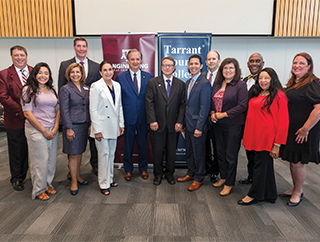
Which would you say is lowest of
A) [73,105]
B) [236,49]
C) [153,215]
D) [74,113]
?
[153,215]

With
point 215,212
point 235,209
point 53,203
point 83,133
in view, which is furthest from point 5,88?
point 235,209

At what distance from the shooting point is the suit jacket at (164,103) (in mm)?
3133

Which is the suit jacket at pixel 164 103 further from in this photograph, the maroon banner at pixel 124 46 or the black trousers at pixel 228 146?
the maroon banner at pixel 124 46

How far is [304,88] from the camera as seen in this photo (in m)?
2.48

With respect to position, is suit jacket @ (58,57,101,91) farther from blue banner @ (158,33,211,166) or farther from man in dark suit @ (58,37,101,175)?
blue banner @ (158,33,211,166)

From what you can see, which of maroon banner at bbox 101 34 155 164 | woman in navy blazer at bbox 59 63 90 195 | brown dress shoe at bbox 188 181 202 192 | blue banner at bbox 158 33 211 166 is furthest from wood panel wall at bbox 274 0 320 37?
woman in navy blazer at bbox 59 63 90 195

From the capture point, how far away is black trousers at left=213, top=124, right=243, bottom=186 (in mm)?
2850

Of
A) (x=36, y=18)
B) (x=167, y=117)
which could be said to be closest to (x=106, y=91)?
(x=167, y=117)

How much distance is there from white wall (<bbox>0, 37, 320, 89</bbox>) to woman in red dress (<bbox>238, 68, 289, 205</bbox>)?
4330mm

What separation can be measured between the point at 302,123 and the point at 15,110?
11.9ft

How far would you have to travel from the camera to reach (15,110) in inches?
117

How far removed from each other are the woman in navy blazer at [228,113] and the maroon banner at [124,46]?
1.42 meters

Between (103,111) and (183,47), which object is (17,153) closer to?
(103,111)

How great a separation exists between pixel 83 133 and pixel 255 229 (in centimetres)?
234
